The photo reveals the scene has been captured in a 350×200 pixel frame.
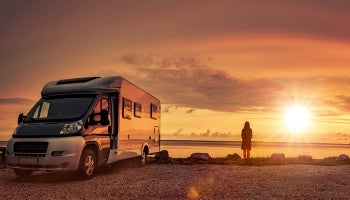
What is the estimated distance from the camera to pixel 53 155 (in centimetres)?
1453

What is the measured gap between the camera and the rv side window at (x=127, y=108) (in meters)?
17.5

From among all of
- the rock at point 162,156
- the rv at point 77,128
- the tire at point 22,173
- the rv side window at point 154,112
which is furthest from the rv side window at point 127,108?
the rock at point 162,156

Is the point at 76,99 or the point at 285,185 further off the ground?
the point at 76,99

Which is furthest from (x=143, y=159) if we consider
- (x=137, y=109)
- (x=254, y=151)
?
(x=254, y=151)

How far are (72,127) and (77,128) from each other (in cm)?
16

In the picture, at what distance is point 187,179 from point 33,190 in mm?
4960

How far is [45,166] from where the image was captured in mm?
14594

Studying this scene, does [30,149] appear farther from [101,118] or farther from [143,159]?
[143,159]

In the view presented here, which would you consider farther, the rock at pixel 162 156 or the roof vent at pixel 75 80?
the rock at pixel 162 156

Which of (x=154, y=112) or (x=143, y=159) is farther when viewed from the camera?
(x=154, y=112)

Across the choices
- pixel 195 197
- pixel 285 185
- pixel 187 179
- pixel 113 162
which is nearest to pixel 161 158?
pixel 113 162

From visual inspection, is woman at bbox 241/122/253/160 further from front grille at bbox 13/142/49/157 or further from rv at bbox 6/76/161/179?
front grille at bbox 13/142/49/157

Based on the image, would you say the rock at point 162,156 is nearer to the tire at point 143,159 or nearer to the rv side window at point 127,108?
the tire at point 143,159

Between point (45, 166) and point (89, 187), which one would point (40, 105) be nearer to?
point (45, 166)
